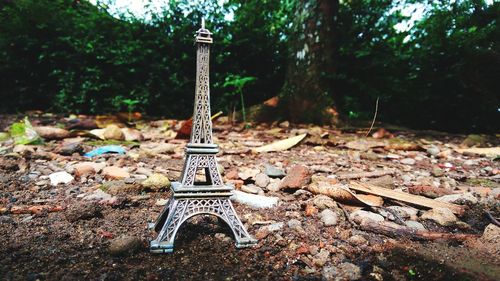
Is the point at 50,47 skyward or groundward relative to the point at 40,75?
skyward

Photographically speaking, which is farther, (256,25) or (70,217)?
(256,25)

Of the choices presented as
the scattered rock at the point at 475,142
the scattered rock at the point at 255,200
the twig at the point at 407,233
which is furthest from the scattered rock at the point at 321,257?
the scattered rock at the point at 475,142

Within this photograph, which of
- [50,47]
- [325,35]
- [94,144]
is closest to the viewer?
[94,144]

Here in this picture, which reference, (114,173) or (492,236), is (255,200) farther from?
(492,236)

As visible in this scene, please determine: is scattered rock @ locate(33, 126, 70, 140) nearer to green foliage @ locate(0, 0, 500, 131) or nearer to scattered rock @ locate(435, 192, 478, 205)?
green foliage @ locate(0, 0, 500, 131)

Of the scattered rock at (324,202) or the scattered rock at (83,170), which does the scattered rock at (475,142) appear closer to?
the scattered rock at (324,202)

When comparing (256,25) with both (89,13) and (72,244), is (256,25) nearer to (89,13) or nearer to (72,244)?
(89,13)

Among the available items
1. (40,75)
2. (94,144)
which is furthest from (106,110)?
(94,144)
